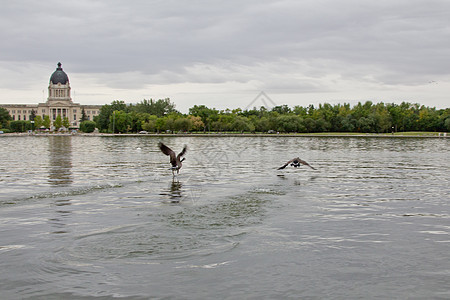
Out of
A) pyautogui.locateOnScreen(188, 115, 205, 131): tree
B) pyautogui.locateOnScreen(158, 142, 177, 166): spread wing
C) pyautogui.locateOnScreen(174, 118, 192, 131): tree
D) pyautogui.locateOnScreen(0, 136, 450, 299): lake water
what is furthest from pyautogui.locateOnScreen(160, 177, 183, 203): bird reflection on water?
pyautogui.locateOnScreen(188, 115, 205, 131): tree

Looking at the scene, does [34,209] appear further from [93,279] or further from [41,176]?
[41,176]

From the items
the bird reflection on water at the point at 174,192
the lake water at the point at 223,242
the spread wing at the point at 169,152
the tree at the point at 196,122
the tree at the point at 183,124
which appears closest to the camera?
the lake water at the point at 223,242

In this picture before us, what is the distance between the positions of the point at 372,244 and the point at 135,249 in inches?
260

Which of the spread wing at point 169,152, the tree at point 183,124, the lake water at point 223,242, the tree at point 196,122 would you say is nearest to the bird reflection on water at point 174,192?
the lake water at point 223,242

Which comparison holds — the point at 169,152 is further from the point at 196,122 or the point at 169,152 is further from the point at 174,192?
the point at 196,122

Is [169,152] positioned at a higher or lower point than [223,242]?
higher

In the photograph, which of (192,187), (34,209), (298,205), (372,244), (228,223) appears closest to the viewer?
(372,244)

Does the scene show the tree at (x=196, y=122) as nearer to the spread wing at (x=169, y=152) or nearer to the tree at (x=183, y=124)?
the tree at (x=183, y=124)

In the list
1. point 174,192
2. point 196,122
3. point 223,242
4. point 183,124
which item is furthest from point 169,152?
point 196,122

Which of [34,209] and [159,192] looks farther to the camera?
[159,192]

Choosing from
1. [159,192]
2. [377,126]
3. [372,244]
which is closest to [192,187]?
[159,192]

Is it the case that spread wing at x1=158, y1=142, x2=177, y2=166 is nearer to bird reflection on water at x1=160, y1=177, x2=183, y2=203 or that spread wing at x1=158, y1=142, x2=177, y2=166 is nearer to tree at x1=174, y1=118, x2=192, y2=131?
bird reflection on water at x1=160, y1=177, x2=183, y2=203

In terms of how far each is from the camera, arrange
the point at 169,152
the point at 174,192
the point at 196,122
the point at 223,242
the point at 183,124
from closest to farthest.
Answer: the point at 223,242 → the point at 174,192 → the point at 169,152 → the point at 183,124 → the point at 196,122

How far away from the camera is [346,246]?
1251 centimetres
